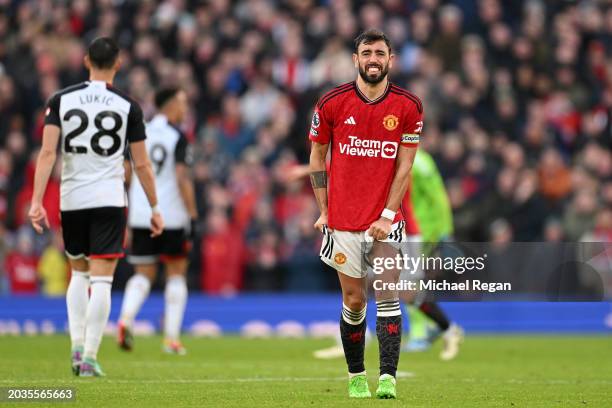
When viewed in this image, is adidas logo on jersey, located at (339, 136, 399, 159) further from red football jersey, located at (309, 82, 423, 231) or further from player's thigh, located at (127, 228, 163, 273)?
player's thigh, located at (127, 228, 163, 273)

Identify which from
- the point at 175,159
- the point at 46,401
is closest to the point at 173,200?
the point at 175,159

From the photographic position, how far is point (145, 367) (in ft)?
39.8

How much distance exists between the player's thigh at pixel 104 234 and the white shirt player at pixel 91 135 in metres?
0.07

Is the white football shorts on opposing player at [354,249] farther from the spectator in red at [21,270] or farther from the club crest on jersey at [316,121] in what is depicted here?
the spectator in red at [21,270]

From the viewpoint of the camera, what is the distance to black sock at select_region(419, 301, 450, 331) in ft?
46.5

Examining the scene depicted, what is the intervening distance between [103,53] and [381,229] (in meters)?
3.30

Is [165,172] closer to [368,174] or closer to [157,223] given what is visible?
[157,223]

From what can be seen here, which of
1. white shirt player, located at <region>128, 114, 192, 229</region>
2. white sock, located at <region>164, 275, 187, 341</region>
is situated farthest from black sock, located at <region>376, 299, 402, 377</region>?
white sock, located at <region>164, 275, 187, 341</region>

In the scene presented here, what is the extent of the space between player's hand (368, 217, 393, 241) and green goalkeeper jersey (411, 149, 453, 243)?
224 inches

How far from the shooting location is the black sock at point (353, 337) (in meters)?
9.07

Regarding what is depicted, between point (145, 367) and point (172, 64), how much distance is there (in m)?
12.7

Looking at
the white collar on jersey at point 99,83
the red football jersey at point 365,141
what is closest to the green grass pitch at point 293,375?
the red football jersey at point 365,141

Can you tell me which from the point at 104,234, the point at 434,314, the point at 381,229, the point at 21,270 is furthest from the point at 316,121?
the point at 21,270

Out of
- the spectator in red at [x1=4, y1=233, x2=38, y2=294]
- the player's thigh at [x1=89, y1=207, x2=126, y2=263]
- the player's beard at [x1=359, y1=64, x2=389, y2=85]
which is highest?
the player's beard at [x1=359, y1=64, x2=389, y2=85]
